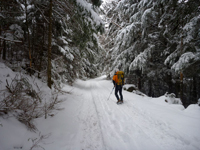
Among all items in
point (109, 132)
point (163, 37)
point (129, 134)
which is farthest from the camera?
point (163, 37)

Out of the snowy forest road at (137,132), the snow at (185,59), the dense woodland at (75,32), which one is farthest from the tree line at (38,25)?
the snow at (185,59)

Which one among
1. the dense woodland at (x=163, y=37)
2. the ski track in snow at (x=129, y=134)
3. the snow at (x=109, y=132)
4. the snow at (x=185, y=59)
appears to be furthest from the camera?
the dense woodland at (x=163, y=37)

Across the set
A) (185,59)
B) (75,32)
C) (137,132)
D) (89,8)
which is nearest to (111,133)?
(137,132)

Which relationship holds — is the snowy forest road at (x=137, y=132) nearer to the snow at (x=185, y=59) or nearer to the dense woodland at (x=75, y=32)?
the snow at (x=185, y=59)

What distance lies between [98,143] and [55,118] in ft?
5.76

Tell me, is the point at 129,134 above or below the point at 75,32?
below

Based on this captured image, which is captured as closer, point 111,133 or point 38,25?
point 111,133

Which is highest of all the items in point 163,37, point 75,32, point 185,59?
point 163,37

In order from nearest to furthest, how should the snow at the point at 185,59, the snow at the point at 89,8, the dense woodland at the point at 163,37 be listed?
the snow at the point at 89,8, the snow at the point at 185,59, the dense woodland at the point at 163,37

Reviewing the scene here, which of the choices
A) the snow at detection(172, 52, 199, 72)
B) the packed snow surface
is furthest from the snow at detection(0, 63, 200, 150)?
the snow at detection(172, 52, 199, 72)

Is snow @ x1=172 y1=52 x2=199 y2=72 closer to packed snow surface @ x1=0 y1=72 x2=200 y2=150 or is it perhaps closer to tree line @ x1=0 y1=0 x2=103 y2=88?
packed snow surface @ x1=0 y1=72 x2=200 y2=150

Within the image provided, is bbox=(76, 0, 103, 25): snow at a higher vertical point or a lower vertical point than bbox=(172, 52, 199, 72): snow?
higher

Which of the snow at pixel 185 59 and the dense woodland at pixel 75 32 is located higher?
the dense woodland at pixel 75 32

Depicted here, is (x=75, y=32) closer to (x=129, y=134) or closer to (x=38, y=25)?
(x=38, y=25)
